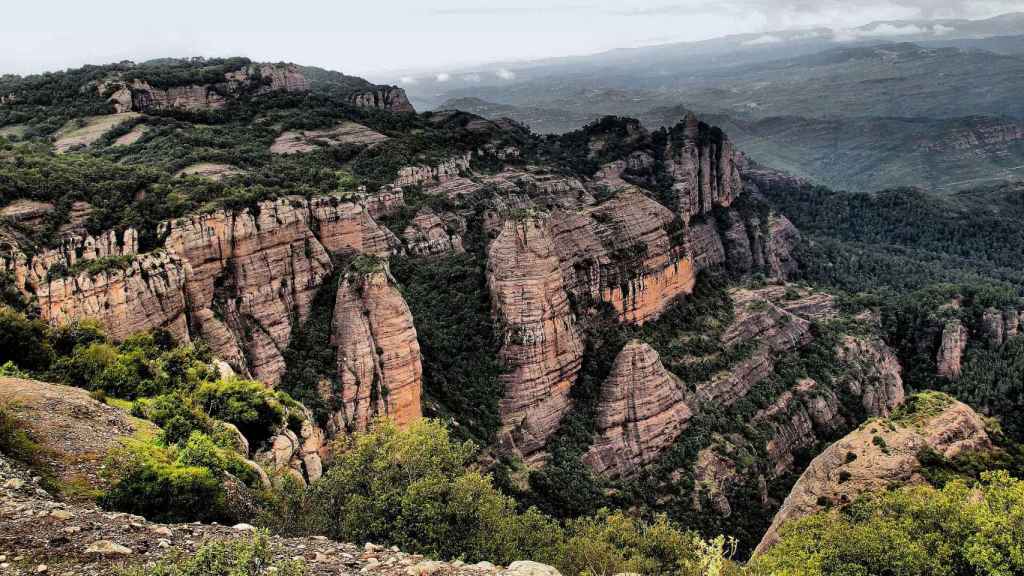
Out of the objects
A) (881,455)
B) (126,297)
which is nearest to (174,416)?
(126,297)

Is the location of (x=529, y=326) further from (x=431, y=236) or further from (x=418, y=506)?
(x=418, y=506)


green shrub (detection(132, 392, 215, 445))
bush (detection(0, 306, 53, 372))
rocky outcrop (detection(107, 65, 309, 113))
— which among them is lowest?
green shrub (detection(132, 392, 215, 445))

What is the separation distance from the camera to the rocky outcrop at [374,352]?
35.8 metres

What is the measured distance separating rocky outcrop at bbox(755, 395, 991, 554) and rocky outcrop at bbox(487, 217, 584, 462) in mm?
17376

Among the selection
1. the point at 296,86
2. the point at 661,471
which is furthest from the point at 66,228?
the point at 296,86

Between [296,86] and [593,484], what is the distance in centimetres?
10436

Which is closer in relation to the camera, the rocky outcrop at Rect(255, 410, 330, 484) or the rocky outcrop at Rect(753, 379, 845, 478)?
the rocky outcrop at Rect(255, 410, 330, 484)

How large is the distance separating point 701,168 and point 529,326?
6127cm

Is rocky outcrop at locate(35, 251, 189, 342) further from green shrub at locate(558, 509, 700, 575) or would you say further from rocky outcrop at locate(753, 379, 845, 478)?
rocky outcrop at locate(753, 379, 845, 478)

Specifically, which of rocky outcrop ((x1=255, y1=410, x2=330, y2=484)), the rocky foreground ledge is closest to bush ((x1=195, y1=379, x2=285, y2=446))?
rocky outcrop ((x1=255, y1=410, x2=330, y2=484))

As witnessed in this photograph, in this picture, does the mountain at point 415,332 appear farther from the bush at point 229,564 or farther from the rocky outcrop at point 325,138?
the bush at point 229,564

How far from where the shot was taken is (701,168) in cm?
9638

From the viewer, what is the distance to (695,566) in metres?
21.4

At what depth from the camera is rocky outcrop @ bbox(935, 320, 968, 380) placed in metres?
70.5
